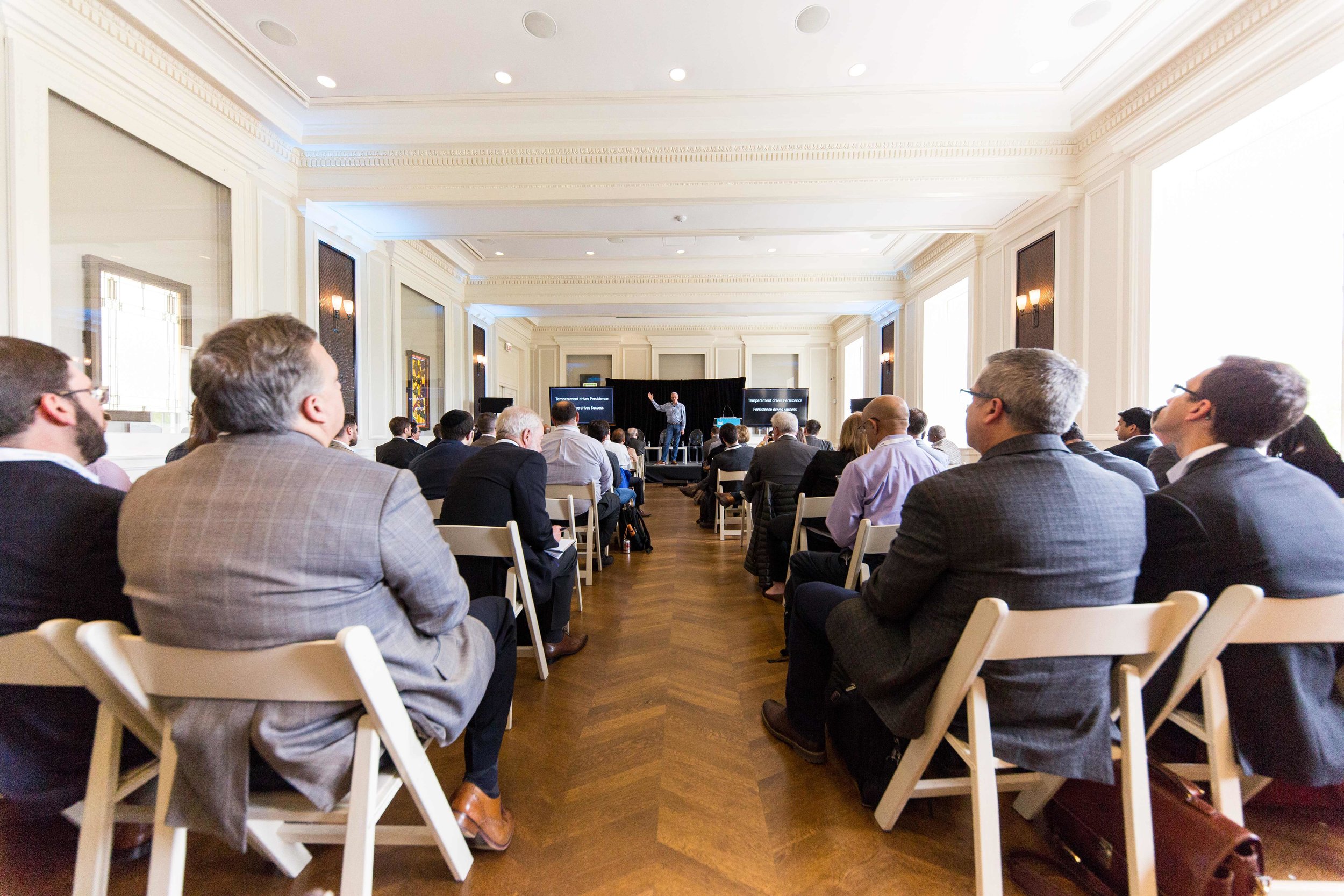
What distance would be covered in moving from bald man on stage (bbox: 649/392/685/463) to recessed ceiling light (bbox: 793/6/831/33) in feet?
25.7

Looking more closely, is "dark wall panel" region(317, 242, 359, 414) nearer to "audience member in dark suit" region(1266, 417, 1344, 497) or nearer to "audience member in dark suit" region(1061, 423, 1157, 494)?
"audience member in dark suit" region(1061, 423, 1157, 494)

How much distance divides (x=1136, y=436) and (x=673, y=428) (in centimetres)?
892

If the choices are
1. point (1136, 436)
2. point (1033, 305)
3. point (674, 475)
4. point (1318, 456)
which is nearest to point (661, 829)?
point (1318, 456)

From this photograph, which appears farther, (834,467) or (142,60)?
(142,60)

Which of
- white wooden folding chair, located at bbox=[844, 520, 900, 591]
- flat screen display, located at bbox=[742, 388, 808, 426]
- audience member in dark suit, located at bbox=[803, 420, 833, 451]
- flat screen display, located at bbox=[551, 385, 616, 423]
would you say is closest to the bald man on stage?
flat screen display, located at bbox=[551, 385, 616, 423]

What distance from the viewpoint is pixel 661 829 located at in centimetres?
143

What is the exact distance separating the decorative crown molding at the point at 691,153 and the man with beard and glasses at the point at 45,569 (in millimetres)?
4246

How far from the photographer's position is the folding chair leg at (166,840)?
3.13 ft

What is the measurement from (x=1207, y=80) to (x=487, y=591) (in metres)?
5.09

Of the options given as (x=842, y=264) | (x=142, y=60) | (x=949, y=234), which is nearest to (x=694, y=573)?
(x=142, y=60)

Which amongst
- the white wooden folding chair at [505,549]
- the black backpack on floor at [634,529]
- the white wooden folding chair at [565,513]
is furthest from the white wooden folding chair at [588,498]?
the white wooden folding chair at [505,549]

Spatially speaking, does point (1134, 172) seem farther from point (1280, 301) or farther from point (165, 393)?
point (165, 393)

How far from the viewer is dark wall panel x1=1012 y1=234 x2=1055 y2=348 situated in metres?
4.90

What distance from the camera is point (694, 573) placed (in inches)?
152
